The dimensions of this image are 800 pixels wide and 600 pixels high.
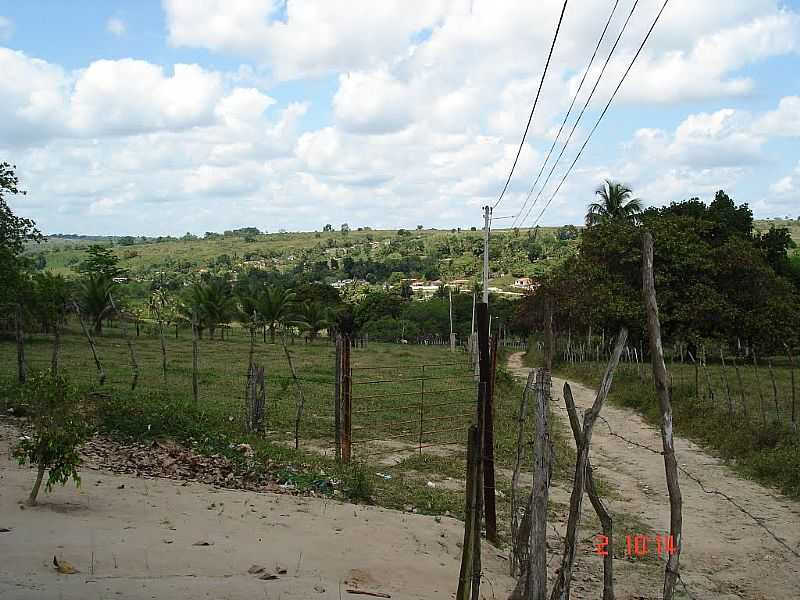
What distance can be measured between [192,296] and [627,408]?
2946 cm

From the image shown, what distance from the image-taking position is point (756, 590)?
6.71 m

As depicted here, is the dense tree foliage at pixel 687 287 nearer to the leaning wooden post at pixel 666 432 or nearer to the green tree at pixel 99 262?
the leaning wooden post at pixel 666 432

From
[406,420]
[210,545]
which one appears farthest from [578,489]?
[406,420]

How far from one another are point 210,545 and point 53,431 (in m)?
1.88

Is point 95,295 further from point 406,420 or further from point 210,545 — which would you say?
point 210,545

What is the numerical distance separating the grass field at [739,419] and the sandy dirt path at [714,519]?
362 mm

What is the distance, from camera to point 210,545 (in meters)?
6.20

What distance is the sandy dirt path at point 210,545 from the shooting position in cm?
509

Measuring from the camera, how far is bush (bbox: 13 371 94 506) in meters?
6.58

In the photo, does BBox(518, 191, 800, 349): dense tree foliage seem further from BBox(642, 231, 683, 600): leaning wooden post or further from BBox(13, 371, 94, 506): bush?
BBox(642, 231, 683, 600): leaning wooden post

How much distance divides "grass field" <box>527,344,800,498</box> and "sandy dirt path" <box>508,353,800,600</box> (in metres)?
0.36

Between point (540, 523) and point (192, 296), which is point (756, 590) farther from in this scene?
point (192, 296)
